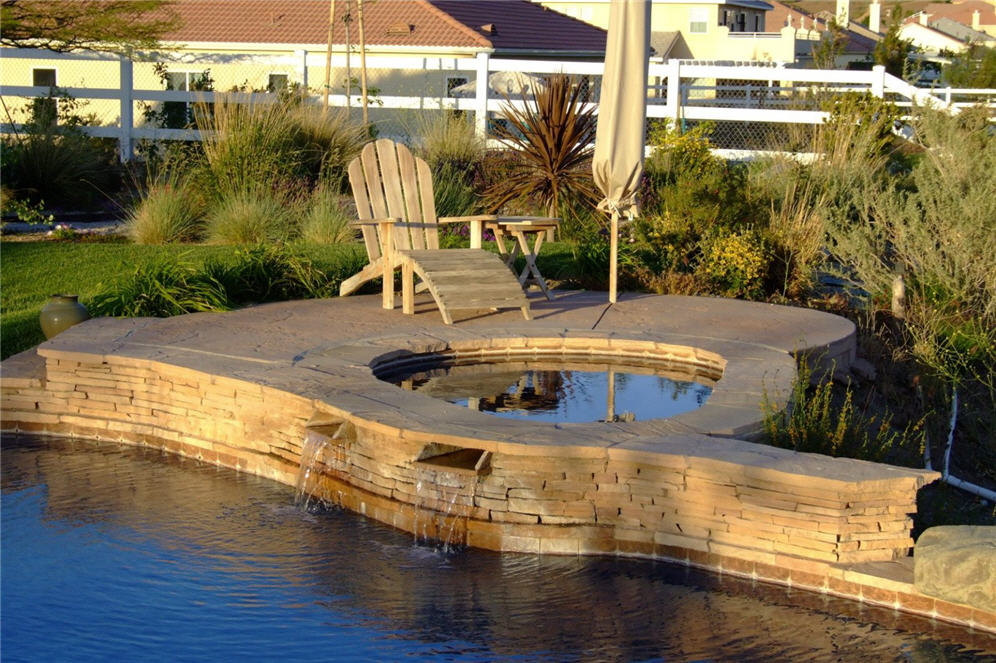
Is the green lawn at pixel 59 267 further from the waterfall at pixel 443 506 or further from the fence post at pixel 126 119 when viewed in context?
the fence post at pixel 126 119

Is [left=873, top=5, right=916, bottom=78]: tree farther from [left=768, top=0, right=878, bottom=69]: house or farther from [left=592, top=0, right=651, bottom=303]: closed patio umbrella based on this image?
[left=592, top=0, right=651, bottom=303]: closed patio umbrella

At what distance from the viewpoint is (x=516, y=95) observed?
68.1 feet

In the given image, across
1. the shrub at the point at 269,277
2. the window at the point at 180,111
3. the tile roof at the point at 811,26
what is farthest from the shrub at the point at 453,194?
the tile roof at the point at 811,26

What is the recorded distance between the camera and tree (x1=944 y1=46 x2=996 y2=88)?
34.3 m

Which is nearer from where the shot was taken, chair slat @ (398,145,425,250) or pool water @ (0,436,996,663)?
pool water @ (0,436,996,663)

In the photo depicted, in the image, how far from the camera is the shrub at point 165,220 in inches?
472

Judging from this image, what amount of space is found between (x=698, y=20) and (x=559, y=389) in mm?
40971

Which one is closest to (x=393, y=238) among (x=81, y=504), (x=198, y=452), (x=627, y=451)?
(x=198, y=452)

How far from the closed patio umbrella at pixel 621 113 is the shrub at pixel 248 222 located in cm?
361

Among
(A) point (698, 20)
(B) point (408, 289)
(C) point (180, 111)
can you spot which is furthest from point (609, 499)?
(A) point (698, 20)

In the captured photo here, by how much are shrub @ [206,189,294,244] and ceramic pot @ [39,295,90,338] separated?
3.13 metres

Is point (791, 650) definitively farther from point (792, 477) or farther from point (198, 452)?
point (198, 452)

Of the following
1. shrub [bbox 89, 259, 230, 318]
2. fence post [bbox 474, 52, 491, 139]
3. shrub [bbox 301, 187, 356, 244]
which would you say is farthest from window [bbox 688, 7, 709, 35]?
shrub [bbox 89, 259, 230, 318]

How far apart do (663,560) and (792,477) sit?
791 mm
